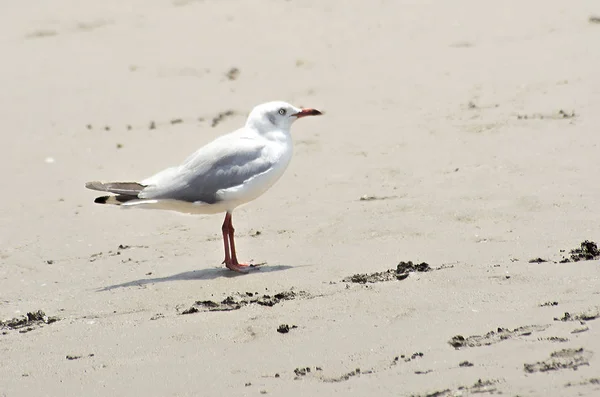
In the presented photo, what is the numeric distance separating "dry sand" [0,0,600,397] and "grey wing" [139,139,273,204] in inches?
17.0

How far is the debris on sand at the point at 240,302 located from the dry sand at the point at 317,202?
0.08 feet

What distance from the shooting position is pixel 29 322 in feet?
20.9

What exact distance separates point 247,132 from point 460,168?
5.48ft

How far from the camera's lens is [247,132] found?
7531mm

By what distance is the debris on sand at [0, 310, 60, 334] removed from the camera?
20.7 ft

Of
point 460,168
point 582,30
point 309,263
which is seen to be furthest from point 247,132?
point 582,30

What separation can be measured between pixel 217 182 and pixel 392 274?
55.2 inches

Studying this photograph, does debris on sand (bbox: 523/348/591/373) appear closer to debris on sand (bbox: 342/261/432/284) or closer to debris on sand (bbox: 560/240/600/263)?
debris on sand (bbox: 560/240/600/263)

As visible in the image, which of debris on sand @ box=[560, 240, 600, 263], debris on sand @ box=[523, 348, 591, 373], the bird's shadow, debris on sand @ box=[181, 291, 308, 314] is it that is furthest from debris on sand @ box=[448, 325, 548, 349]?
the bird's shadow

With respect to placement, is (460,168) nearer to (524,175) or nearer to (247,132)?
(524,175)

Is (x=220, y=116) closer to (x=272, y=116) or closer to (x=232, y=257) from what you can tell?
(x=272, y=116)

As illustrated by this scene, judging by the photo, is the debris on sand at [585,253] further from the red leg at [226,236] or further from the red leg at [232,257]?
the red leg at [226,236]

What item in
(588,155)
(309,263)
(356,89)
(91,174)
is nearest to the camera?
(309,263)

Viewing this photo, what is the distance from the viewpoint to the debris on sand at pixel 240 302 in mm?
6188
